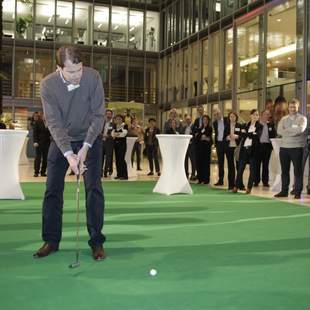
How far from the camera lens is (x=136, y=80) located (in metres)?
28.6

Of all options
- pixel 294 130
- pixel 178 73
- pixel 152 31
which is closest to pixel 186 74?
pixel 178 73

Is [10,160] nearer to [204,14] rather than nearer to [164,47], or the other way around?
[204,14]

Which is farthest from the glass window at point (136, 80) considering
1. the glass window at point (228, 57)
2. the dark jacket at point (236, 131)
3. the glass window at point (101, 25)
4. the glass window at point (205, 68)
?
the dark jacket at point (236, 131)

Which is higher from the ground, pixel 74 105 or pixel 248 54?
pixel 248 54

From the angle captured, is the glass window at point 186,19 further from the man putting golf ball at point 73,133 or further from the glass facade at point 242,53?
the man putting golf ball at point 73,133

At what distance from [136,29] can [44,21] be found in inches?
205

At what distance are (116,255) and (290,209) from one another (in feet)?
12.2

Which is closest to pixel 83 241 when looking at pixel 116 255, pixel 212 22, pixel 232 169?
pixel 116 255

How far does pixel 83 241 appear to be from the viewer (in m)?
4.67

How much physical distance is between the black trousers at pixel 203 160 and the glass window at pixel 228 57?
10219 millimetres

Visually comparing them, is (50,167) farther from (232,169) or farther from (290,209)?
(232,169)

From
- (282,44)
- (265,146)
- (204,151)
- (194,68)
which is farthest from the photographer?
(194,68)

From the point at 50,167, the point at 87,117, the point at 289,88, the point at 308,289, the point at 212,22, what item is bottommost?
the point at 308,289

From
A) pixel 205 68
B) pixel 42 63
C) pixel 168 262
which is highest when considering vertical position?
pixel 42 63
